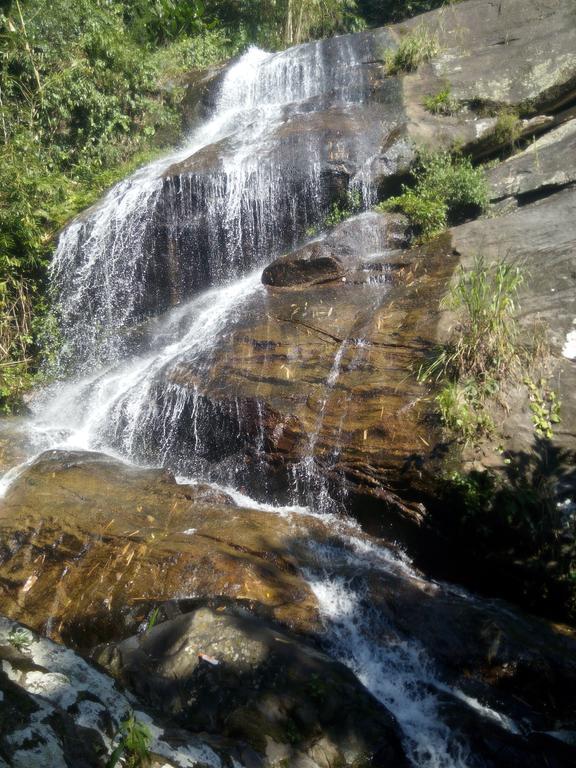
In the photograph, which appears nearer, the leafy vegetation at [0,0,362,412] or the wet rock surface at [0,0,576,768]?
the wet rock surface at [0,0,576,768]

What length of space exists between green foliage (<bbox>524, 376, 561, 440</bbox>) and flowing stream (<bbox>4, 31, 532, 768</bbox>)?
5.87 feet

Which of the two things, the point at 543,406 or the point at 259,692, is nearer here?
the point at 259,692

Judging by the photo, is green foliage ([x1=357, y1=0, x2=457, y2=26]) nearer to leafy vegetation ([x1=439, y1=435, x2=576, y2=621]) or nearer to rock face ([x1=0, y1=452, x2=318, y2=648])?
leafy vegetation ([x1=439, y1=435, x2=576, y2=621])

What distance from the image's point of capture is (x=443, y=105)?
9531mm

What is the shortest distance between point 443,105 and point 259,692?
9109mm

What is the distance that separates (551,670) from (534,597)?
82 centimetres

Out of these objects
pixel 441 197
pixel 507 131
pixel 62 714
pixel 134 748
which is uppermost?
pixel 507 131

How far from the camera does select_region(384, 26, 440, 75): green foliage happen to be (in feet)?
34.4

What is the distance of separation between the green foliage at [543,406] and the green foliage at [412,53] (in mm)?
7605

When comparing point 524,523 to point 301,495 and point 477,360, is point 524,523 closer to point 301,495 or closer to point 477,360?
point 477,360

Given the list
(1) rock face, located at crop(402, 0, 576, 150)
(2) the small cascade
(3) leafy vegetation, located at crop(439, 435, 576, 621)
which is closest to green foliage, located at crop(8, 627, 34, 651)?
(3) leafy vegetation, located at crop(439, 435, 576, 621)

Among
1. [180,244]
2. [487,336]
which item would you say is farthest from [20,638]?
[180,244]

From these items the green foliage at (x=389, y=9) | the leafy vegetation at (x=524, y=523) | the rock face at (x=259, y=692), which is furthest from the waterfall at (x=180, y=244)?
the green foliage at (x=389, y=9)

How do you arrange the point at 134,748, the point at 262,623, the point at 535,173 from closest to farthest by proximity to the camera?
the point at 134,748, the point at 262,623, the point at 535,173
